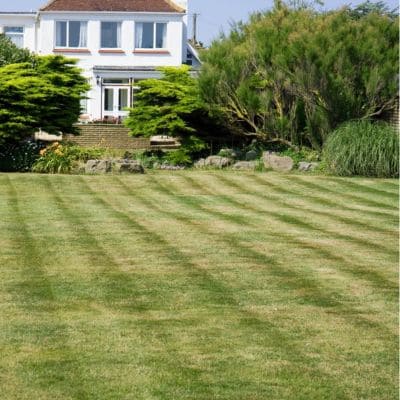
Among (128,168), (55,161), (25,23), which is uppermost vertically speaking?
(25,23)

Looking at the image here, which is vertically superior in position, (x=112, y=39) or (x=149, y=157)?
(x=112, y=39)

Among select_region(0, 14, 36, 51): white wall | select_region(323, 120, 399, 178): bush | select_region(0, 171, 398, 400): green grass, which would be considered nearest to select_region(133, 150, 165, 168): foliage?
select_region(323, 120, 399, 178): bush

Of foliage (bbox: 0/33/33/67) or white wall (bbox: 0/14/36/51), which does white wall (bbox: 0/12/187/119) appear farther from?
foliage (bbox: 0/33/33/67)

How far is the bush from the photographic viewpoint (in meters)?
28.5

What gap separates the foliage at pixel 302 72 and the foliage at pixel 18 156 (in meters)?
6.21

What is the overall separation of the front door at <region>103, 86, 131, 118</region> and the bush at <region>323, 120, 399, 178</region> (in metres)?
27.6

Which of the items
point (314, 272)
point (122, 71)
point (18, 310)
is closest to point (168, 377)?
point (18, 310)

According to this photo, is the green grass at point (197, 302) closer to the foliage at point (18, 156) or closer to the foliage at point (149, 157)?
the foliage at point (18, 156)

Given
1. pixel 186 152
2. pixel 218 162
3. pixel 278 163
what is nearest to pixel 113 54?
pixel 186 152

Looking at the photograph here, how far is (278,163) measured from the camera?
31.8 m

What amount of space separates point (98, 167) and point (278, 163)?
5546mm

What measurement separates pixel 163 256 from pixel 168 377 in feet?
19.4

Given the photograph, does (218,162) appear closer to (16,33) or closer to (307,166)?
(307,166)

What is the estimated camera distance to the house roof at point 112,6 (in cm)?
5559
